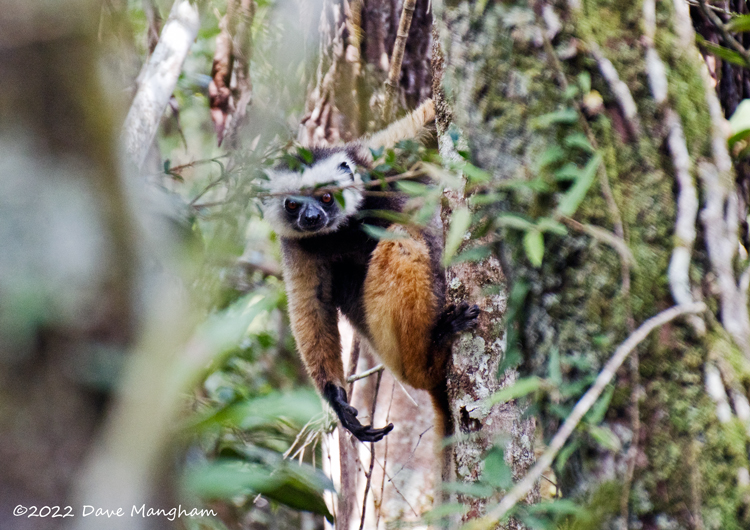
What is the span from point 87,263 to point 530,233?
89 cm

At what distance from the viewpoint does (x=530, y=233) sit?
128 centimetres

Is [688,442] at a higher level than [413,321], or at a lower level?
higher

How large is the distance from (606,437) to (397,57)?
3.86 metres

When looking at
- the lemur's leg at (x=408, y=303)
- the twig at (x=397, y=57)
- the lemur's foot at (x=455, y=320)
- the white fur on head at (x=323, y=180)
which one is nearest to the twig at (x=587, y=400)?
the lemur's foot at (x=455, y=320)

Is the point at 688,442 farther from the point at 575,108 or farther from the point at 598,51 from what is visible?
the point at 598,51

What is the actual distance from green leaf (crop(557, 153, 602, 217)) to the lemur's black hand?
8.24 feet

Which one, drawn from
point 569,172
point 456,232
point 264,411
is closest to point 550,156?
point 569,172

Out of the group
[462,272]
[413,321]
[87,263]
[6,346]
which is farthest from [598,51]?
[413,321]

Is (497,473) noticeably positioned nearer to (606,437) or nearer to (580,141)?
(606,437)

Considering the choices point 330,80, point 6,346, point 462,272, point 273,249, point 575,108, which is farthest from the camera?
point 273,249

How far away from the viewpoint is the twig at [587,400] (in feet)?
3.87

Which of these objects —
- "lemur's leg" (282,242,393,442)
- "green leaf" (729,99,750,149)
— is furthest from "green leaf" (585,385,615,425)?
"lemur's leg" (282,242,393,442)

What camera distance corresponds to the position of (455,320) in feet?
10.2

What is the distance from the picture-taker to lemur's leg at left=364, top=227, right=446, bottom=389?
11.5ft
